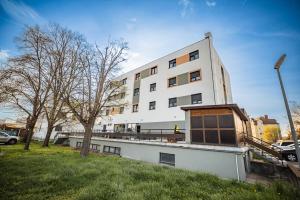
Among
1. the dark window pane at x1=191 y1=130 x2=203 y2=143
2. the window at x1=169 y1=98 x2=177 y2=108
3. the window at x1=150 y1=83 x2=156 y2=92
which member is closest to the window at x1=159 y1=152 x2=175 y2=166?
the dark window pane at x1=191 y1=130 x2=203 y2=143

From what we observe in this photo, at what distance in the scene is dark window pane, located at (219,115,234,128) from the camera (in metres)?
11.7

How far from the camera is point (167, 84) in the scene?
2214 cm

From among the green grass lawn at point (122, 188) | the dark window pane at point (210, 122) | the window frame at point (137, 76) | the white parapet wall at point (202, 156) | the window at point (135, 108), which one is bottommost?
the green grass lawn at point (122, 188)

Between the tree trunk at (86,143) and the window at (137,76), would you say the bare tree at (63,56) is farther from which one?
the window at (137,76)

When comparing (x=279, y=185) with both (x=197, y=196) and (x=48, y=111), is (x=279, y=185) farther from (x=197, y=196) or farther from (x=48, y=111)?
(x=48, y=111)

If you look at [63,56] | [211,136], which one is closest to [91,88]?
[63,56]

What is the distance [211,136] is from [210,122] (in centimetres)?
114

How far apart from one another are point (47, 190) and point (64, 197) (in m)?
1.10

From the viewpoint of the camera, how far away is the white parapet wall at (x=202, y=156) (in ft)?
33.5

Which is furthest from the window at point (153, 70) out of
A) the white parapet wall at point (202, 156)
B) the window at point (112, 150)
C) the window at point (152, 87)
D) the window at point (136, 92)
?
the window at point (112, 150)

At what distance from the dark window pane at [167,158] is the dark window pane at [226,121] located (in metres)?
4.95

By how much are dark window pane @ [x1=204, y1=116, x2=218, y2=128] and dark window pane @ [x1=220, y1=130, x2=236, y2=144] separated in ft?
2.57

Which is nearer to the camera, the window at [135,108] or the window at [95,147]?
the window at [95,147]

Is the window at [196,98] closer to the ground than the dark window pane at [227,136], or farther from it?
farther from it
